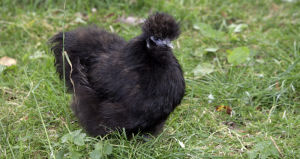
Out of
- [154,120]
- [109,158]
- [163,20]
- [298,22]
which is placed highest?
[163,20]

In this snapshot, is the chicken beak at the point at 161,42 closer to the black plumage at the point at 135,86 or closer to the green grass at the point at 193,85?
the black plumage at the point at 135,86

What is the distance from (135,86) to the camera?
326 centimetres

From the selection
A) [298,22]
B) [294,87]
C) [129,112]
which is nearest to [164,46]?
[129,112]

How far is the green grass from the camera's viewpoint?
338cm

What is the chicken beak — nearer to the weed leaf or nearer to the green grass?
the green grass

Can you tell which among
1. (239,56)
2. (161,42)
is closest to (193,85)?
(239,56)

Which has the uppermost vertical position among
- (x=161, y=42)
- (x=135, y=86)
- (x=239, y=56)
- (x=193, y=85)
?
(x=161, y=42)

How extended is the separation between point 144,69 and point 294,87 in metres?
1.93

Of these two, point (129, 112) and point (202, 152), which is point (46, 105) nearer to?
point (129, 112)

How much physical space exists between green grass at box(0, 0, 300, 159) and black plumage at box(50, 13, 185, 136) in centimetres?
17

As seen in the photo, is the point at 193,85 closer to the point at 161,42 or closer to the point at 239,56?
the point at 239,56

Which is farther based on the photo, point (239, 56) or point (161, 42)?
point (239, 56)

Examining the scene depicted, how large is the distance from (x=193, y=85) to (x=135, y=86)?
130cm

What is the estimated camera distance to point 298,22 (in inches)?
220
